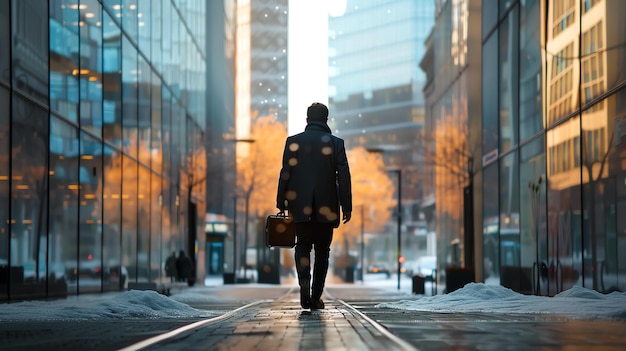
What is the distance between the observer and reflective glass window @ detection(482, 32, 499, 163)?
33.2m

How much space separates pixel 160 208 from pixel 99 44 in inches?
499

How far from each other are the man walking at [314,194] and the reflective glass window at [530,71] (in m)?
14.6

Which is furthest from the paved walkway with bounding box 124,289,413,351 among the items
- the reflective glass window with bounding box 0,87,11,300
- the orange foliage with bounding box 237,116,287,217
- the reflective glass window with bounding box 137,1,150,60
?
the orange foliage with bounding box 237,116,287,217

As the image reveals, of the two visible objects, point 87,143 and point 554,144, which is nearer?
point 554,144

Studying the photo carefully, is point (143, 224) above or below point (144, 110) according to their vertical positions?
below

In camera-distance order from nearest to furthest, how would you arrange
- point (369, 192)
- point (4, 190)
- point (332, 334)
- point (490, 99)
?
point (332, 334) < point (4, 190) < point (490, 99) < point (369, 192)

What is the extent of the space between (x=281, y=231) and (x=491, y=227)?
864 inches

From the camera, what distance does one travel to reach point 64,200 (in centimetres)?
2431

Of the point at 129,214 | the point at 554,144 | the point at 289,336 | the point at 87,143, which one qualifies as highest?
the point at 87,143

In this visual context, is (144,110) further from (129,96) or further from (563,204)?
(563,204)

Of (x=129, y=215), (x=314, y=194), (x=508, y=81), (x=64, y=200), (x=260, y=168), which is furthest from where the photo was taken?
(x=260, y=168)

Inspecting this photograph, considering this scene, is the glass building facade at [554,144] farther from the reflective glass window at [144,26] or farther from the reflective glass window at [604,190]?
the reflective glass window at [144,26]

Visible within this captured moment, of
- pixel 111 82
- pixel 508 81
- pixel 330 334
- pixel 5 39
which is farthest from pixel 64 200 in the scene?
pixel 330 334

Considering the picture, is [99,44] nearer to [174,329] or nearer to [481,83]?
[481,83]
